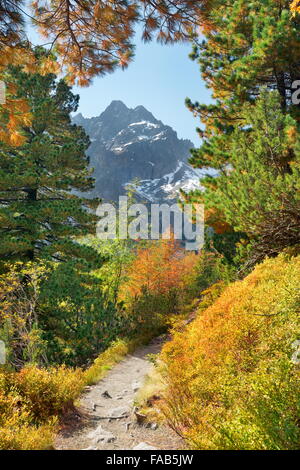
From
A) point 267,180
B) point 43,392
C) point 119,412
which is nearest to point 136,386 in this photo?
point 119,412

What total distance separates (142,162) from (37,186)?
488 feet

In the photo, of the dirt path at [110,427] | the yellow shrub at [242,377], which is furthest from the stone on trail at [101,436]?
the yellow shrub at [242,377]

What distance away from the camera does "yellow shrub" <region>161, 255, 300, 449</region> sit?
2473 mm

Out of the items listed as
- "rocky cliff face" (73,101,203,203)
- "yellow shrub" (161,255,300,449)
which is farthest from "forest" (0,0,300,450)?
"rocky cliff face" (73,101,203,203)

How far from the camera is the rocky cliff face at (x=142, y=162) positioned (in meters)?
143

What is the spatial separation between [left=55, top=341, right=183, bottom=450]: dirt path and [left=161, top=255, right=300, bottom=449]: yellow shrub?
33 cm

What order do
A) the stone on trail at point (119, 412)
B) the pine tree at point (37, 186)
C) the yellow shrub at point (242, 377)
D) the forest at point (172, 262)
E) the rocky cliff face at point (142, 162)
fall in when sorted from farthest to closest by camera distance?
the rocky cliff face at point (142, 162), the pine tree at point (37, 186), the stone on trail at point (119, 412), the forest at point (172, 262), the yellow shrub at point (242, 377)

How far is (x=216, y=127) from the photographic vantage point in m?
10.4

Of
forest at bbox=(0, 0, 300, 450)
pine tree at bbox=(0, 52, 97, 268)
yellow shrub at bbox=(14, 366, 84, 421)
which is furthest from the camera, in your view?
pine tree at bbox=(0, 52, 97, 268)

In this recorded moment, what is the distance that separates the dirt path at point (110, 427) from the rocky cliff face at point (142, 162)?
128 m

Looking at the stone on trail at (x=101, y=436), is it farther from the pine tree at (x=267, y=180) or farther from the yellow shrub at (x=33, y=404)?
the pine tree at (x=267, y=180)

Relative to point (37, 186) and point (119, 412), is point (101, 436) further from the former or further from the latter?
point (37, 186)

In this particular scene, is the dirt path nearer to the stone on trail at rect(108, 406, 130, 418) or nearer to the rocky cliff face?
the stone on trail at rect(108, 406, 130, 418)
